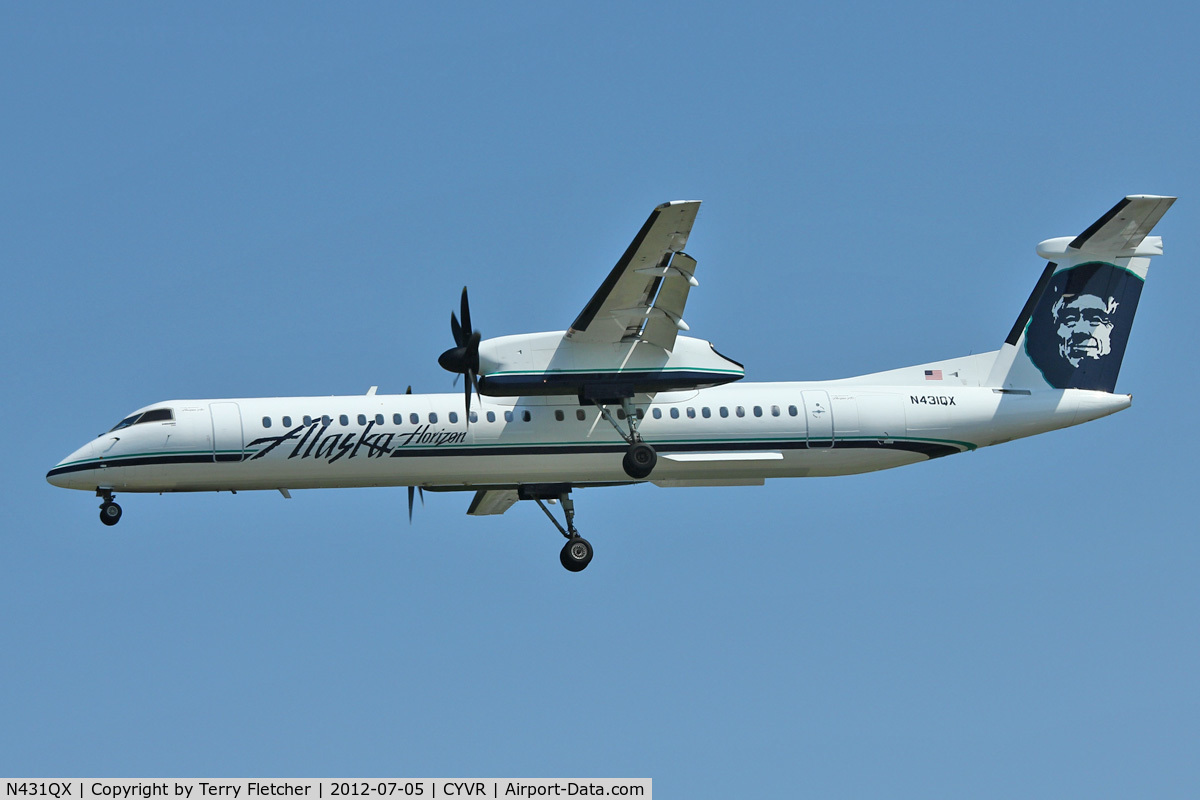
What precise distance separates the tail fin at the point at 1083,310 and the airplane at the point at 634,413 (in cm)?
3

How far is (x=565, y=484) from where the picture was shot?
28.5 meters

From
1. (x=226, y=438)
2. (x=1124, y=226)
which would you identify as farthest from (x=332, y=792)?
(x=1124, y=226)

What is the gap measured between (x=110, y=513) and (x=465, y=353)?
6.93m

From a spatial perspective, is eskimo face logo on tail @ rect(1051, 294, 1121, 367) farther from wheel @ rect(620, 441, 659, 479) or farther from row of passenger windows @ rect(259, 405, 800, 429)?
wheel @ rect(620, 441, 659, 479)

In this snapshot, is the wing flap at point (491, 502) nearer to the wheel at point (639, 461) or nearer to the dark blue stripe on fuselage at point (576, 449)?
the dark blue stripe on fuselage at point (576, 449)

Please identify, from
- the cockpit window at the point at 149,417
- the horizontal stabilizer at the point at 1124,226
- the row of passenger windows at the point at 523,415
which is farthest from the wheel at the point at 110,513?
the horizontal stabilizer at the point at 1124,226

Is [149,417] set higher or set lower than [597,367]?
lower

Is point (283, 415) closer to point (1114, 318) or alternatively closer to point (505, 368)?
point (505, 368)

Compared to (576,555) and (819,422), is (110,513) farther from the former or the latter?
(819,422)

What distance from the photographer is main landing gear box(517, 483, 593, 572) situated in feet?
93.8

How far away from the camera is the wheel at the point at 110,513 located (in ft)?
88.3

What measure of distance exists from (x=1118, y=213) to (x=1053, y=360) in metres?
3.04

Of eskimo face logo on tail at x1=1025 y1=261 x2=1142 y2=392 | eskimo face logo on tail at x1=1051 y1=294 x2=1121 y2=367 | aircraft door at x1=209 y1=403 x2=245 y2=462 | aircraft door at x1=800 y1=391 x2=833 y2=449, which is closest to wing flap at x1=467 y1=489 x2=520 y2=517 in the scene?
aircraft door at x1=209 y1=403 x2=245 y2=462

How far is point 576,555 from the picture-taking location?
2861cm
